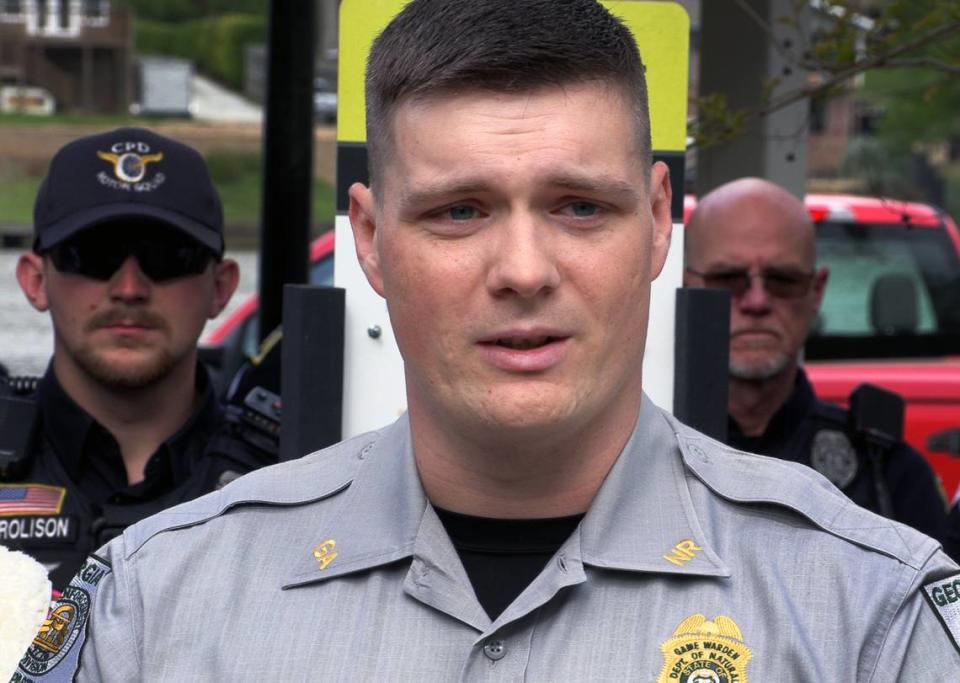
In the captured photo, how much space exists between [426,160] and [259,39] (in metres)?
41.3

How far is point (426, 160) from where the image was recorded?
1763 millimetres

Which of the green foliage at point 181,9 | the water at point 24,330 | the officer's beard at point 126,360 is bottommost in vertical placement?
the water at point 24,330

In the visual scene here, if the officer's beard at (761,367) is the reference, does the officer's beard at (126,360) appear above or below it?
above

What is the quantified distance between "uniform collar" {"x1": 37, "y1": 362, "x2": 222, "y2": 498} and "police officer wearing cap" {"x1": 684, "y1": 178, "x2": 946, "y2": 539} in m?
1.31

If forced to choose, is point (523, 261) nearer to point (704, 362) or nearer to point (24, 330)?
point (704, 362)

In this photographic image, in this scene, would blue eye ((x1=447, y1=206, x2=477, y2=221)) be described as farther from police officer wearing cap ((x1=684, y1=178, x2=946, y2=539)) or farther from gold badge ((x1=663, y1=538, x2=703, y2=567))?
police officer wearing cap ((x1=684, y1=178, x2=946, y2=539))

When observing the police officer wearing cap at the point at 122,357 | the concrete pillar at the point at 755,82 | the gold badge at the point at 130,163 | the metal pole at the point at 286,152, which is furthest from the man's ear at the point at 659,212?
the metal pole at the point at 286,152

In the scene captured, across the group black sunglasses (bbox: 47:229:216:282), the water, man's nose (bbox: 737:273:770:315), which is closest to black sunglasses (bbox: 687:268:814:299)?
man's nose (bbox: 737:273:770:315)

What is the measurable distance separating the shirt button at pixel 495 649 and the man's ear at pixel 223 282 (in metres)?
1.67

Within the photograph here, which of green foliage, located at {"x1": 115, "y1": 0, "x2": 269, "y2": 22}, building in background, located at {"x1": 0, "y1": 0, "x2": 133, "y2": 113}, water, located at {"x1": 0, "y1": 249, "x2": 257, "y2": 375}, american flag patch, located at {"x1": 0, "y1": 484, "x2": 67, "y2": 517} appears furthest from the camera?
green foliage, located at {"x1": 115, "y1": 0, "x2": 269, "y2": 22}

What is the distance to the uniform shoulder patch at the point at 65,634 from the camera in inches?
74.0

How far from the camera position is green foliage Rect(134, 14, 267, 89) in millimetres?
43562

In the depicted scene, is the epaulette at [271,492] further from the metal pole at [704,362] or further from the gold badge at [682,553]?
the metal pole at [704,362]

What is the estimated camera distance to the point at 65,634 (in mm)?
1904
